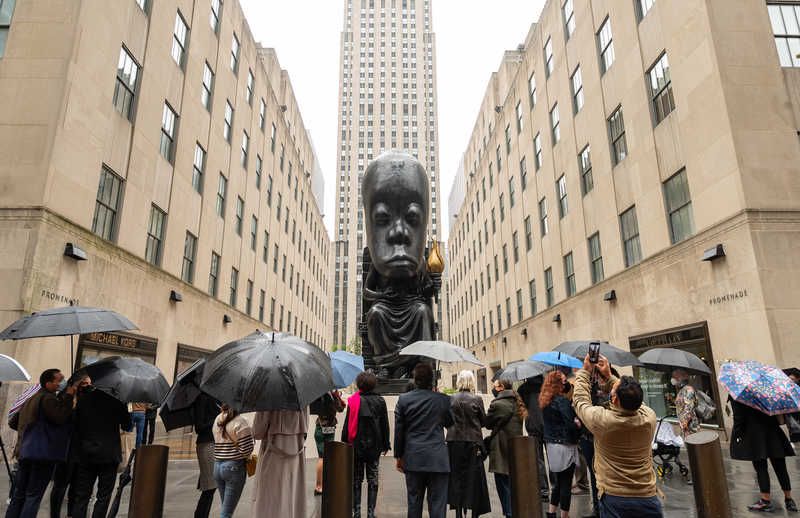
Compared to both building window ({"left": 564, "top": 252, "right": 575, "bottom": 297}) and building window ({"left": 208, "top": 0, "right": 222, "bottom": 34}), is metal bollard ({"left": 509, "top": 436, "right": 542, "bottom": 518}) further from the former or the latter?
building window ({"left": 208, "top": 0, "right": 222, "bottom": 34})

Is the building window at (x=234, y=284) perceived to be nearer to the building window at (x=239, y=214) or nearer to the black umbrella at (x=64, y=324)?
the building window at (x=239, y=214)

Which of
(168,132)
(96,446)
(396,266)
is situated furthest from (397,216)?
(168,132)

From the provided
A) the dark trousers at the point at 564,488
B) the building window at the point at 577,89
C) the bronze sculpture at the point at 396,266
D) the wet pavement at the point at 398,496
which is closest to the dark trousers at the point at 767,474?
the wet pavement at the point at 398,496

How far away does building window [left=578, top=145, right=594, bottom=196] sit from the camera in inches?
794

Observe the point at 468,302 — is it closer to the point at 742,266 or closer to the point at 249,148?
the point at 249,148

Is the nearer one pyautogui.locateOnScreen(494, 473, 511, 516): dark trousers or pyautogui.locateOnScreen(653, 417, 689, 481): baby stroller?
pyautogui.locateOnScreen(494, 473, 511, 516): dark trousers

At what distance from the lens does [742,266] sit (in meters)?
11.2

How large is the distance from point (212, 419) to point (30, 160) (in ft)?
30.8

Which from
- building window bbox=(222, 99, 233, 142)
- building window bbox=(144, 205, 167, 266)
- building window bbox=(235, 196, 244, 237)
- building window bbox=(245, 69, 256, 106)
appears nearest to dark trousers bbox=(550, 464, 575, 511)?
building window bbox=(144, 205, 167, 266)

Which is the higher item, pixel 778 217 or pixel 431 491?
pixel 778 217

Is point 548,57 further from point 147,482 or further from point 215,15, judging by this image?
point 147,482

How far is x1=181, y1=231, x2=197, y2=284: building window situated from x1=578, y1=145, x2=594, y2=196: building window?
55.2ft

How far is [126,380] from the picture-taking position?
4.47m

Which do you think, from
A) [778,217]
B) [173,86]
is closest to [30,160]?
[173,86]
